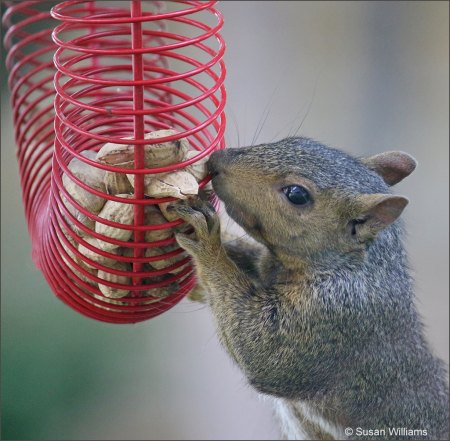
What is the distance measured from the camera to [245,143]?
122 inches

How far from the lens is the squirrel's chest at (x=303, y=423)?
5.28ft

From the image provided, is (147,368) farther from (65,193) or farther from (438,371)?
(65,193)

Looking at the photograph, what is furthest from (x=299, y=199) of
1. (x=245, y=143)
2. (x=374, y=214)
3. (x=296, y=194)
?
(x=245, y=143)

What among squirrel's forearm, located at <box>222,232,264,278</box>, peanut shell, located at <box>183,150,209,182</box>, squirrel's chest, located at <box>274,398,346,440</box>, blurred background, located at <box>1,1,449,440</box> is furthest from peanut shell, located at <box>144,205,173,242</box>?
blurred background, located at <box>1,1,449,440</box>

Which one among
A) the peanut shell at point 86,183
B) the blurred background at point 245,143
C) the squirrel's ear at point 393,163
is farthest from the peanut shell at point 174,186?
the blurred background at point 245,143

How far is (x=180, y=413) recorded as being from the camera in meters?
3.23

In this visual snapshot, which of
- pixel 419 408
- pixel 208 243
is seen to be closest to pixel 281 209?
pixel 208 243

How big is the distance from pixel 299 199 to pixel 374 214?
19 cm

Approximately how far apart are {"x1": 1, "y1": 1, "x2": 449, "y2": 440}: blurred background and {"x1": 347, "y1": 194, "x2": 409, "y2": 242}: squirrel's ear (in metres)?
1.78

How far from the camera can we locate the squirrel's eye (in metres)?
1.34

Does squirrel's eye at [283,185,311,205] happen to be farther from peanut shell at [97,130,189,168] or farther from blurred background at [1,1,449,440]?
blurred background at [1,1,449,440]

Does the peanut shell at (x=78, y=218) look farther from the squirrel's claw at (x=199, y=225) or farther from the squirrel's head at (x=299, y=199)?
the squirrel's head at (x=299, y=199)

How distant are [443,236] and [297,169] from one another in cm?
275

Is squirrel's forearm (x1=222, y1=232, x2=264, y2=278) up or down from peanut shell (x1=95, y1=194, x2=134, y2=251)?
down
